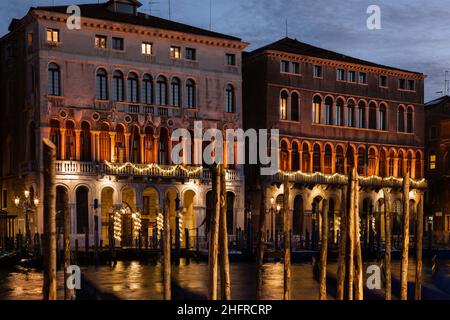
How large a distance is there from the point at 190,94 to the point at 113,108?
3474 millimetres

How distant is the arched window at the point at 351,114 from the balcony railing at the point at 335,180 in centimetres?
248

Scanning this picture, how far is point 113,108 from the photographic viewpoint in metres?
28.8

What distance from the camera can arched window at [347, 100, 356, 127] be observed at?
35219 mm

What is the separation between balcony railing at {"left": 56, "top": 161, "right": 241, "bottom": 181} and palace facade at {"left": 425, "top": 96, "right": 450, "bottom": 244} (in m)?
12.7

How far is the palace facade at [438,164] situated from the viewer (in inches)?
1518

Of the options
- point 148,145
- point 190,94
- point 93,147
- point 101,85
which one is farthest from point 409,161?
point 93,147

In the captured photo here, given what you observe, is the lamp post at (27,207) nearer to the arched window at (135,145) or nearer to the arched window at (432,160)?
the arched window at (135,145)

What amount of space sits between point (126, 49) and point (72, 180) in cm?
528

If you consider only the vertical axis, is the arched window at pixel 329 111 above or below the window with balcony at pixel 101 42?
below

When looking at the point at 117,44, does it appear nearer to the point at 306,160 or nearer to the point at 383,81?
the point at 306,160

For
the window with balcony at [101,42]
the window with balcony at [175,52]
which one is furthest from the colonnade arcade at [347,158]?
the window with balcony at [101,42]

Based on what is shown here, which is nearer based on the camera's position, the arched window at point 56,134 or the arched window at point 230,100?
the arched window at point 56,134
